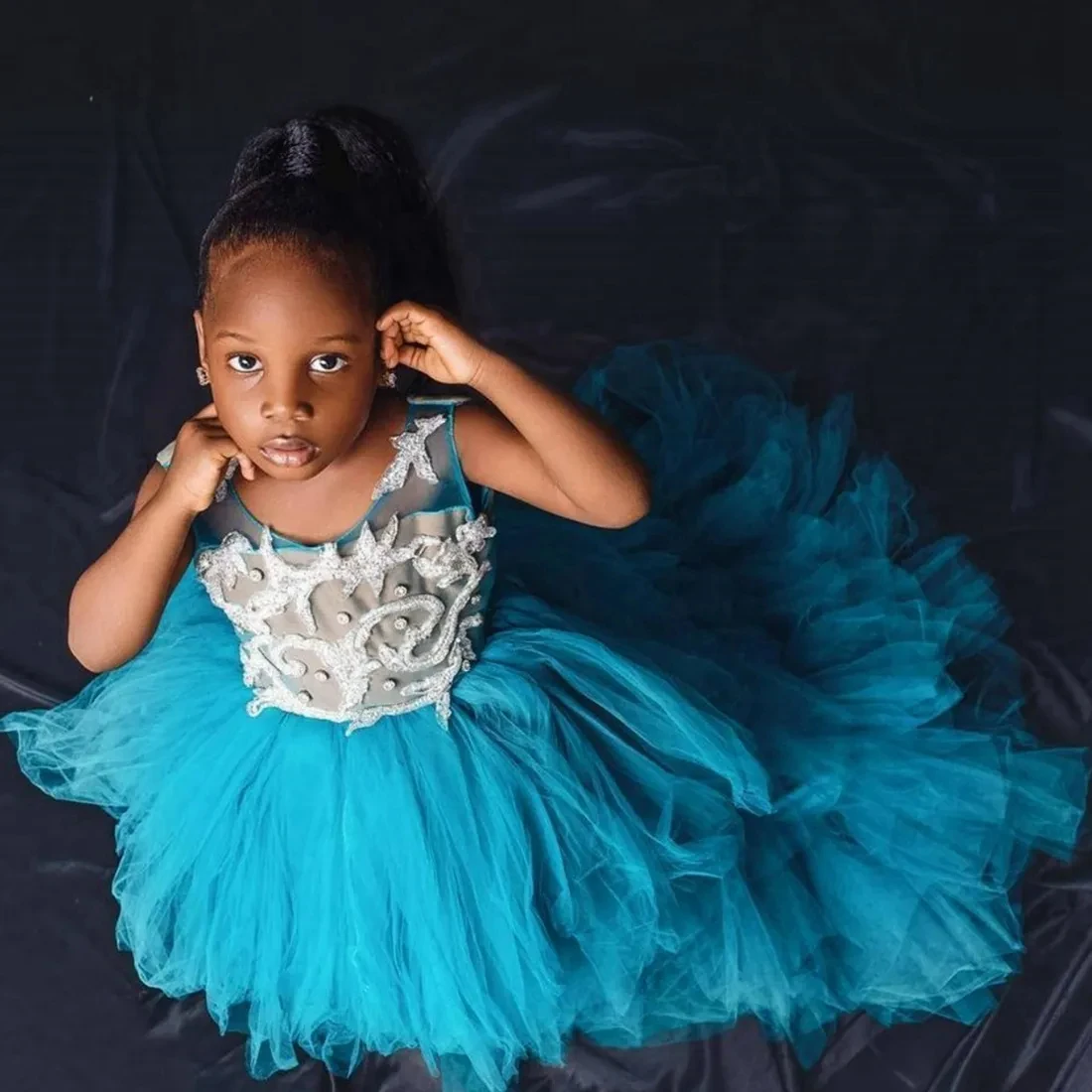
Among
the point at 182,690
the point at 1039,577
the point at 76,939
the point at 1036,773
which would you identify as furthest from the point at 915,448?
the point at 76,939

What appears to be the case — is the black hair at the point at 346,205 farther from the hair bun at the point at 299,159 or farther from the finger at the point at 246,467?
the finger at the point at 246,467

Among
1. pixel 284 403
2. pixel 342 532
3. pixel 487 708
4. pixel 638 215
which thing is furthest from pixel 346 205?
pixel 638 215

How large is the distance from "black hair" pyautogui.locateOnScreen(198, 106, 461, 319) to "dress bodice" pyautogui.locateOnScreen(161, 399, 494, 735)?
135mm

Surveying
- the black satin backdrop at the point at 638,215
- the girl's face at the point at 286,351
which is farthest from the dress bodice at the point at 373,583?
the black satin backdrop at the point at 638,215

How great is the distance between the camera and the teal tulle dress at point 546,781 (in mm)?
1322

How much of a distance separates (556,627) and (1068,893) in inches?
30.2

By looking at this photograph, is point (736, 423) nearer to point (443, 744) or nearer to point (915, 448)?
point (915, 448)

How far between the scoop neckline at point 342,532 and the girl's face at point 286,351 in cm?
11

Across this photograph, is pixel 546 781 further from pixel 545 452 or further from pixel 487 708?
pixel 545 452

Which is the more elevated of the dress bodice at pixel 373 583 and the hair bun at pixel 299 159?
the hair bun at pixel 299 159

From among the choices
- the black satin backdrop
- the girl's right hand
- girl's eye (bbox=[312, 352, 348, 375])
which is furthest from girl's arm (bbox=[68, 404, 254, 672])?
the black satin backdrop

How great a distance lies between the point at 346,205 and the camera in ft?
3.72

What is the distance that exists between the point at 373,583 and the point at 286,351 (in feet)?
0.82

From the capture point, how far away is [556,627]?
1.42 metres
